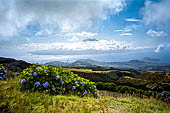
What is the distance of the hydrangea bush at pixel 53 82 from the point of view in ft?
19.5

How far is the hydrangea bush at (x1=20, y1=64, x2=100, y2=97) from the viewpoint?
595cm

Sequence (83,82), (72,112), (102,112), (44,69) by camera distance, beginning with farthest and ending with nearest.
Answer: (83,82)
(44,69)
(102,112)
(72,112)

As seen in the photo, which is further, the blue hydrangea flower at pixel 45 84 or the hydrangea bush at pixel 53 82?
the hydrangea bush at pixel 53 82

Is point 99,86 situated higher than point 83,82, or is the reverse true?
point 83,82

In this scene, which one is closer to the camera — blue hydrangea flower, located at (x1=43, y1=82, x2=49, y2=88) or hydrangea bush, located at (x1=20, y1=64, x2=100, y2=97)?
blue hydrangea flower, located at (x1=43, y1=82, x2=49, y2=88)

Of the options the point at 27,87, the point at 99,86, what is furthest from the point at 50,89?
the point at 99,86

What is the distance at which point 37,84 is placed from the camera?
581 centimetres

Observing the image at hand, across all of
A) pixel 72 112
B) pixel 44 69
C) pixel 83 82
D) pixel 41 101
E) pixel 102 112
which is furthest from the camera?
pixel 83 82

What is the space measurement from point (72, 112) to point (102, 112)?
40.1 inches

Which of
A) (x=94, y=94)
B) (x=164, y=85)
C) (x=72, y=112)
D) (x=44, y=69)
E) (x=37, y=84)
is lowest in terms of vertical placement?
(x=164, y=85)

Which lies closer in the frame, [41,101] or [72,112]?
[72,112]

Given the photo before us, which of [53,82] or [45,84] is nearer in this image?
[45,84]

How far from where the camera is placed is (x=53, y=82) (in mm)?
6203

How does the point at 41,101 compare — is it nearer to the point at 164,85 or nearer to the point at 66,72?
the point at 66,72
